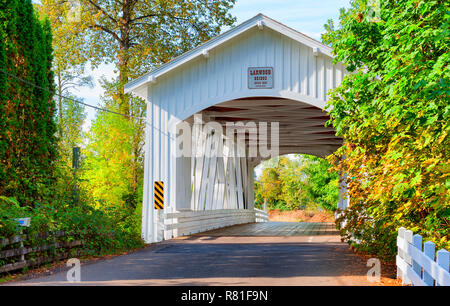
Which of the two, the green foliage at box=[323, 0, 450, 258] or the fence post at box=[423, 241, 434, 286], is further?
the green foliage at box=[323, 0, 450, 258]

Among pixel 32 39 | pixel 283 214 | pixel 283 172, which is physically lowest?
pixel 283 214

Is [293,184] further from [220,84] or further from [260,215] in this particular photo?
[220,84]

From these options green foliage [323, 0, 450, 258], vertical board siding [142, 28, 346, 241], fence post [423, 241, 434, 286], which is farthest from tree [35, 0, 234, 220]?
fence post [423, 241, 434, 286]

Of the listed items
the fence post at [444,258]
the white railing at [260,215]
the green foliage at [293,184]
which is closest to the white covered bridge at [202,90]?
the fence post at [444,258]

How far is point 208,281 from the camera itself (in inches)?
287

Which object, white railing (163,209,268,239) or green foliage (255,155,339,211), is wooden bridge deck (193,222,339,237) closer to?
white railing (163,209,268,239)

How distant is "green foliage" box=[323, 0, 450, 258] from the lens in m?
6.81

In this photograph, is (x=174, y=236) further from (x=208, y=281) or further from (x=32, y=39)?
(x=208, y=281)

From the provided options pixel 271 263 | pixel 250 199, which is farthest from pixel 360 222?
pixel 250 199

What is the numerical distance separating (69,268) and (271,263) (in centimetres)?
338

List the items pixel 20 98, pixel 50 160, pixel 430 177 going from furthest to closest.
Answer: pixel 50 160 < pixel 20 98 < pixel 430 177

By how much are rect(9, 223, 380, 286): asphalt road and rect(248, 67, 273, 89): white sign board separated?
4.35m

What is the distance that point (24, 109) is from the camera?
12.9 metres

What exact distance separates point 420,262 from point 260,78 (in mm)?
9750
